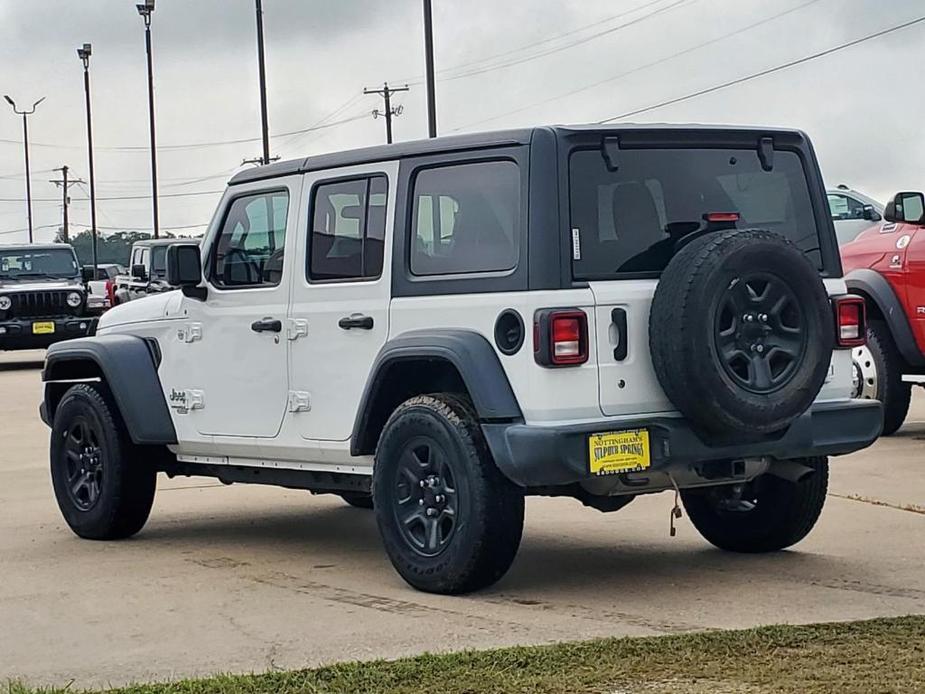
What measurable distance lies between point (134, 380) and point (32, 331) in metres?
17.0

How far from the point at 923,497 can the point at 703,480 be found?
3.15 m

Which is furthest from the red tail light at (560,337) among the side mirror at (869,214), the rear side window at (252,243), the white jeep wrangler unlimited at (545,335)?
the side mirror at (869,214)

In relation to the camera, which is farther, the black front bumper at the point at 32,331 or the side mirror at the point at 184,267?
the black front bumper at the point at 32,331

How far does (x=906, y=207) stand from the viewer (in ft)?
38.8

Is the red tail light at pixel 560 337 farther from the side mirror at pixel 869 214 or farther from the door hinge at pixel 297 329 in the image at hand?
the side mirror at pixel 869 214

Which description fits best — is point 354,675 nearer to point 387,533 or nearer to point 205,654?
point 205,654

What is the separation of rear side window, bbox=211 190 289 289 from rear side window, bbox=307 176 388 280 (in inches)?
10.6

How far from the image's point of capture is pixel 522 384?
6887 mm

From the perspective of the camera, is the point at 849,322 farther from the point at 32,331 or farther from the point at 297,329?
the point at 32,331

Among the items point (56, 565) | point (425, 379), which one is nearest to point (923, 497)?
point (425, 379)

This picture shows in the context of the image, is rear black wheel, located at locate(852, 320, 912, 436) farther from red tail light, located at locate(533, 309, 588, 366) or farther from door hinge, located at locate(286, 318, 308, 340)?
red tail light, located at locate(533, 309, 588, 366)

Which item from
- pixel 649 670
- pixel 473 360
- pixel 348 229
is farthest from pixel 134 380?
pixel 649 670

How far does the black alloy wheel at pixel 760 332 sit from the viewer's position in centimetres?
693

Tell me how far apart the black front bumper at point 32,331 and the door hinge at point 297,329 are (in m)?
17.7
